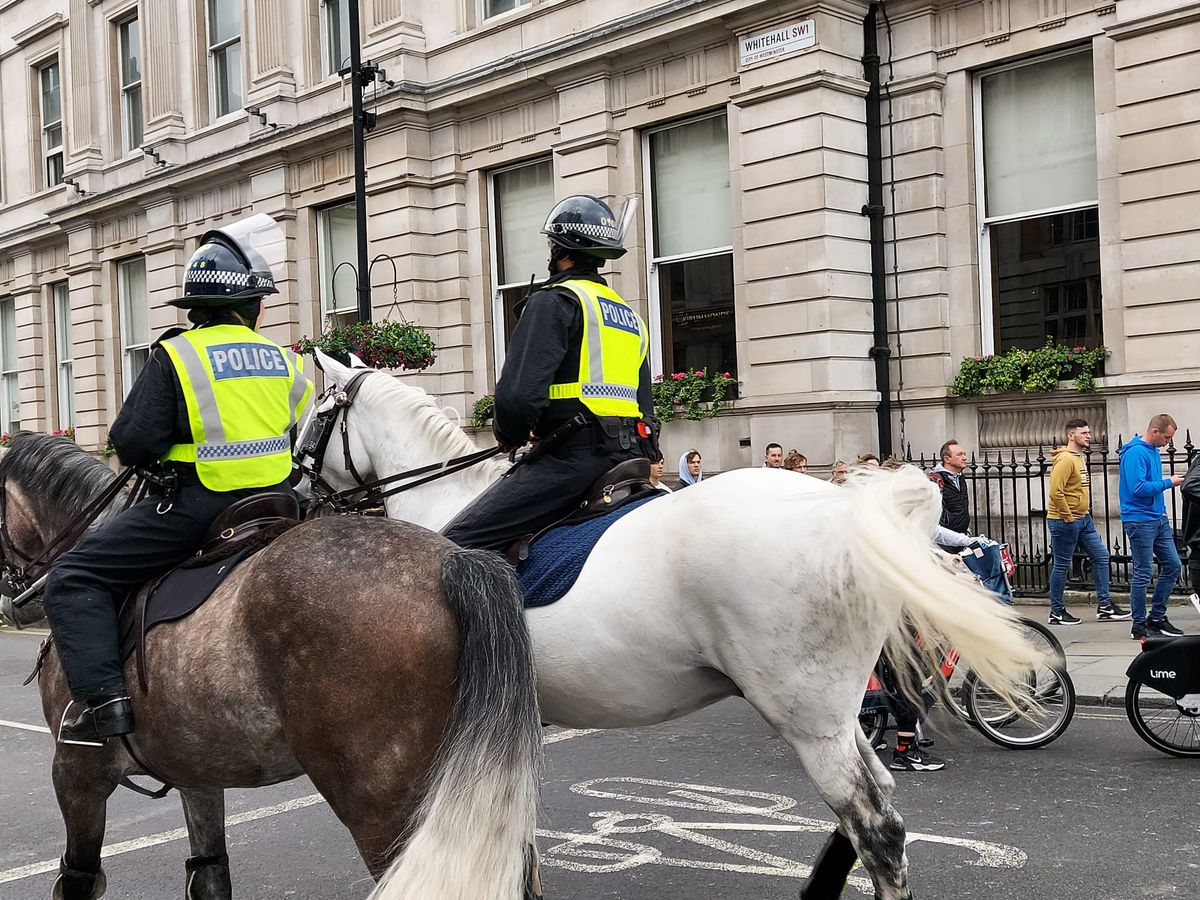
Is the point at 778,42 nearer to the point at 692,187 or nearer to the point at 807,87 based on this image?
the point at 807,87

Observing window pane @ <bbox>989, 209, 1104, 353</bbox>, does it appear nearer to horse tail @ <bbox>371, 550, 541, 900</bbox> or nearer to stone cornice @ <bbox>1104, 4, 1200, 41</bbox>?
stone cornice @ <bbox>1104, 4, 1200, 41</bbox>

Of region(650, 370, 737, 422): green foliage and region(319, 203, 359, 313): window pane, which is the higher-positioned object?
region(319, 203, 359, 313): window pane

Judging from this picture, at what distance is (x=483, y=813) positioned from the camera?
3441 millimetres

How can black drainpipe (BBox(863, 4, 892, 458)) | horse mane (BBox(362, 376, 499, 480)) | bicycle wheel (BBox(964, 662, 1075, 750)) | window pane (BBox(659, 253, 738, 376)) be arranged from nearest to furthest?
horse mane (BBox(362, 376, 499, 480)), bicycle wheel (BBox(964, 662, 1075, 750)), black drainpipe (BBox(863, 4, 892, 458)), window pane (BBox(659, 253, 738, 376))

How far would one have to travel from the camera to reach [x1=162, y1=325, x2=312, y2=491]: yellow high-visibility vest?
4.19 m

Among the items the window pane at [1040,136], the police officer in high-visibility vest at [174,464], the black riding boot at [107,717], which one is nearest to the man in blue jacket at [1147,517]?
the window pane at [1040,136]

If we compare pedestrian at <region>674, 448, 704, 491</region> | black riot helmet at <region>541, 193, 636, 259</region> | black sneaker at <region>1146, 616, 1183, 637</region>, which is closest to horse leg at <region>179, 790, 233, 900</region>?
black riot helmet at <region>541, 193, 636, 259</region>

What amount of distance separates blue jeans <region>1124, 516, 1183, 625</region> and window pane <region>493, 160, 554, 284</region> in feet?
32.9

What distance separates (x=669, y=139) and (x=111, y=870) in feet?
45.4

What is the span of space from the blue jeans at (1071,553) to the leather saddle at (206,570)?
9.96m

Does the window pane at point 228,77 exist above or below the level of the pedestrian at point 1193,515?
above

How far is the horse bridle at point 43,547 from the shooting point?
15.6 feet

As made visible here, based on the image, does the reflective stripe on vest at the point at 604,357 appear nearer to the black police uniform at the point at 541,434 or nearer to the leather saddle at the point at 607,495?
the black police uniform at the point at 541,434

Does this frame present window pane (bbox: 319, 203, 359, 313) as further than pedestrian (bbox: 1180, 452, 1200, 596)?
Yes
